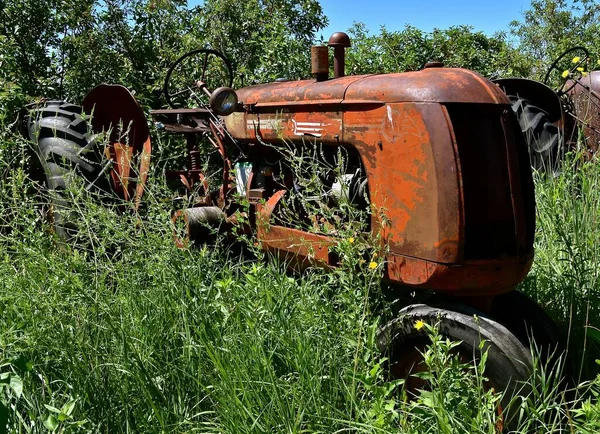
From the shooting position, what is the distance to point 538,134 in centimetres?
539

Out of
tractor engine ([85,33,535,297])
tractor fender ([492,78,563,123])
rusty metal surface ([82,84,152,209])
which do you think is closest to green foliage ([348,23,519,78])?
tractor fender ([492,78,563,123])

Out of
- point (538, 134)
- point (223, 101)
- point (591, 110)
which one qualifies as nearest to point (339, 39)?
point (223, 101)

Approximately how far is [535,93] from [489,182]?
12.2ft

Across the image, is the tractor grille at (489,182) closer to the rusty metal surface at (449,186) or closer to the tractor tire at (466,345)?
the rusty metal surface at (449,186)

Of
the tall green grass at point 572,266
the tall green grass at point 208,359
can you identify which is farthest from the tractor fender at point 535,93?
the tall green grass at point 208,359

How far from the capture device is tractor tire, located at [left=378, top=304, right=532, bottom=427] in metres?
2.34

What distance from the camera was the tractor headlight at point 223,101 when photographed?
349 cm

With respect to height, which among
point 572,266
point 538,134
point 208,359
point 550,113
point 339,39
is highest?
point 339,39

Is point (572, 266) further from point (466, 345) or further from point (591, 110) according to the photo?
point (591, 110)

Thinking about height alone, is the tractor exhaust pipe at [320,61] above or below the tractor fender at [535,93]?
above

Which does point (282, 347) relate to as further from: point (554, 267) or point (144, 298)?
point (554, 267)

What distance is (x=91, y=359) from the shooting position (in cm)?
247

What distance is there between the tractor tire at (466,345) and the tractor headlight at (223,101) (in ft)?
4.98

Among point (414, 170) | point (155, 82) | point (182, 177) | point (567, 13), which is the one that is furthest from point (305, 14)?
point (567, 13)
